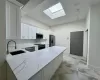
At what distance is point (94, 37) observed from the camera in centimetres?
292

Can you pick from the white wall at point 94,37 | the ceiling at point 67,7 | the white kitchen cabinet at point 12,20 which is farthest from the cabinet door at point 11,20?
the white wall at point 94,37

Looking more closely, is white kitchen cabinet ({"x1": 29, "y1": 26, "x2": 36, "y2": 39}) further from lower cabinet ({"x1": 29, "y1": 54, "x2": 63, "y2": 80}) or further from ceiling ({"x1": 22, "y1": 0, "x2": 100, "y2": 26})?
lower cabinet ({"x1": 29, "y1": 54, "x2": 63, "y2": 80})

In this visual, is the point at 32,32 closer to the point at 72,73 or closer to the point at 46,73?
the point at 46,73

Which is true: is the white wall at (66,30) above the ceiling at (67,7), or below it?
below

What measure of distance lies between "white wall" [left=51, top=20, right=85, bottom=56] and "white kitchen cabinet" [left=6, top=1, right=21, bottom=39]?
450 cm

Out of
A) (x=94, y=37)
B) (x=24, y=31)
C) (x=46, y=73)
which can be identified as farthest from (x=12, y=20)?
(x=94, y=37)

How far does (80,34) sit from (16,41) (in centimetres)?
461

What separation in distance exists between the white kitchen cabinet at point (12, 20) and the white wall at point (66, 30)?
450 cm

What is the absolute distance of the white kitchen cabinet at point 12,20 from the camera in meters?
1.92

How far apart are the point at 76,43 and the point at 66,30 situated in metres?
1.52

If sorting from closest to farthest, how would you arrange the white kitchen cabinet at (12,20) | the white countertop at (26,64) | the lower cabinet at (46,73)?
the white countertop at (26,64) < the lower cabinet at (46,73) < the white kitchen cabinet at (12,20)

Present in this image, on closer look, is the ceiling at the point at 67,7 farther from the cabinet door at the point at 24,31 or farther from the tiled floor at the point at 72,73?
the tiled floor at the point at 72,73

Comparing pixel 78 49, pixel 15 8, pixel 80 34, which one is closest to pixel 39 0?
pixel 15 8

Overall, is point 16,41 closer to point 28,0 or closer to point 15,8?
point 15,8
